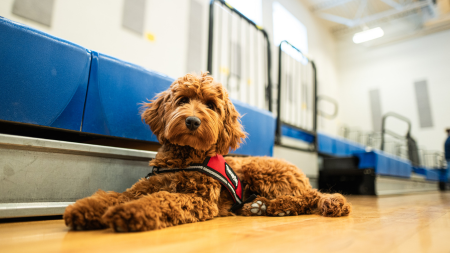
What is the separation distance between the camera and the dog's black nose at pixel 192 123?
1206 millimetres

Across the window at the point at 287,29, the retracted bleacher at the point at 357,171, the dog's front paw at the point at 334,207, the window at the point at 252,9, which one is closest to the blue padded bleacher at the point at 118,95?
the dog's front paw at the point at 334,207

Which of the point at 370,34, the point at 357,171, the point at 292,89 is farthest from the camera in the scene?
the point at 370,34

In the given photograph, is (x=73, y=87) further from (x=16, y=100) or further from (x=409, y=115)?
(x=409, y=115)

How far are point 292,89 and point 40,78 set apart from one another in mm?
6438

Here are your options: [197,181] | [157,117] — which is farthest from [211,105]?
[197,181]

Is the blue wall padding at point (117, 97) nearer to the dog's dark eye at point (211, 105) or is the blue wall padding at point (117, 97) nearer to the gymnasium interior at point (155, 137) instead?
the gymnasium interior at point (155, 137)

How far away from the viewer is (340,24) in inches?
374

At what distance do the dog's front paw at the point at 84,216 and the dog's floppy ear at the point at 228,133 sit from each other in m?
0.64

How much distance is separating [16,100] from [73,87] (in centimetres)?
24

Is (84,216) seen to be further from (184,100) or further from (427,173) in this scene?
(427,173)

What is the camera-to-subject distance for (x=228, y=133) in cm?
143

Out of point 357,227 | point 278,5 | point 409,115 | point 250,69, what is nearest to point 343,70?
point 409,115

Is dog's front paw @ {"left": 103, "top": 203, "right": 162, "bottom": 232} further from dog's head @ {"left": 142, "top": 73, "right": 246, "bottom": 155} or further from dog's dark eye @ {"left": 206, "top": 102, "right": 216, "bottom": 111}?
dog's dark eye @ {"left": 206, "top": 102, "right": 216, "bottom": 111}

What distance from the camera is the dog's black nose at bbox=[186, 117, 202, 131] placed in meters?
1.21
